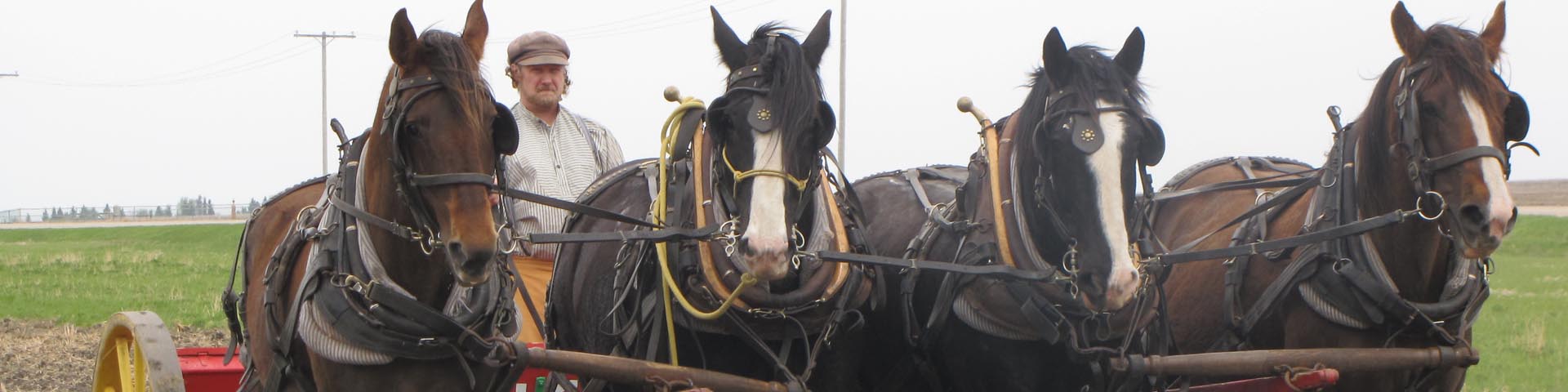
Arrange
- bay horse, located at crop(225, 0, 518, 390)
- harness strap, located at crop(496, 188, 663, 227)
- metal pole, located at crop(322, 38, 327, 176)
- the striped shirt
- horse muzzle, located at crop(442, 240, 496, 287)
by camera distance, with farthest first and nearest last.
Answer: metal pole, located at crop(322, 38, 327, 176), the striped shirt, harness strap, located at crop(496, 188, 663, 227), bay horse, located at crop(225, 0, 518, 390), horse muzzle, located at crop(442, 240, 496, 287)

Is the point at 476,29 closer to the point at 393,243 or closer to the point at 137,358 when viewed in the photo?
the point at 393,243

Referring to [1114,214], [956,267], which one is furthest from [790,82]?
[1114,214]

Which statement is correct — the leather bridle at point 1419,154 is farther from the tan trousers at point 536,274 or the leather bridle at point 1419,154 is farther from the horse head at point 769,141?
the tan trousers at point 536,274

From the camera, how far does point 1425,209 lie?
4637 millimetres

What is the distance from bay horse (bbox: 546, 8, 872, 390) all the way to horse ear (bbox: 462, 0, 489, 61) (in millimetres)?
698

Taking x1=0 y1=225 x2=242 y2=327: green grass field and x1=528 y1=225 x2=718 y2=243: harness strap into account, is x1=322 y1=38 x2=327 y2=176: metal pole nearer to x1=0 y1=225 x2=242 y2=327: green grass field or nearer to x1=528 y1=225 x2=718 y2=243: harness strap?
x1=0 y1=225 x2=242 y2=327: green grass field

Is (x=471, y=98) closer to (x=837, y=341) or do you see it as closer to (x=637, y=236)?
(x=637, y=236)

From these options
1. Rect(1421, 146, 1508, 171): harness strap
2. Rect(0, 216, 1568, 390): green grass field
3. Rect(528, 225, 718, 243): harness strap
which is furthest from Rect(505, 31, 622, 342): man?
Rect(0, 216, 1568, 390): green grass field

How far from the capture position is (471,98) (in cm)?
389

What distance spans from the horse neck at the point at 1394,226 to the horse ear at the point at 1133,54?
A: 857 millimetres

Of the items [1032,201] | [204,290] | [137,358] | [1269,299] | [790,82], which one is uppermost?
[790,82]

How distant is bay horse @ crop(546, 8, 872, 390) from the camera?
13.8 feet

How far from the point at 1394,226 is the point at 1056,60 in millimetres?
1308

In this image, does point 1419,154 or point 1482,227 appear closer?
point 1482,227
